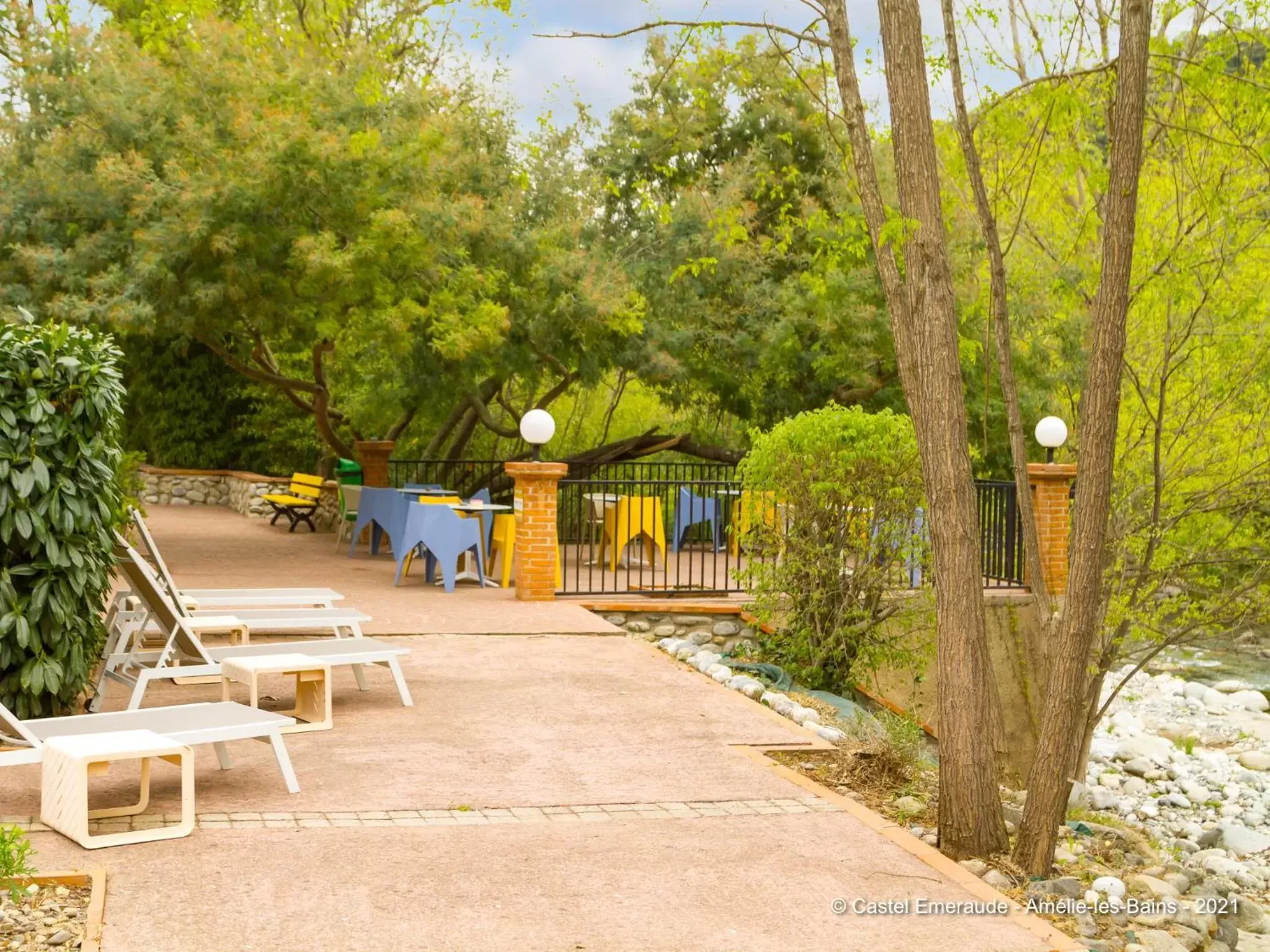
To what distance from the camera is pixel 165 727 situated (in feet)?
17.2

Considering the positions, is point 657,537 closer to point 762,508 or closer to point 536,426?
point 536,426

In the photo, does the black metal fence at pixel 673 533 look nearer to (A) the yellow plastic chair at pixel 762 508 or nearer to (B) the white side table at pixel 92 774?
(A) the yellow plastic chair at pixel 762 508

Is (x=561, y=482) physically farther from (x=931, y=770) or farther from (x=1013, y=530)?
(x=931, y=770)

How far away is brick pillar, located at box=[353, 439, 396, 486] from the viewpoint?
730 inches

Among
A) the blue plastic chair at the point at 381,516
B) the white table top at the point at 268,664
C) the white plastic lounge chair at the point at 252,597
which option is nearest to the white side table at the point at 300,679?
the white table top at the point at 268,664

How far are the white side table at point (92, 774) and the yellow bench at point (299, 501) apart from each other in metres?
15.2

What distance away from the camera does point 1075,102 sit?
6.61 meters

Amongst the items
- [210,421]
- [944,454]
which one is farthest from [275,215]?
[210,421]

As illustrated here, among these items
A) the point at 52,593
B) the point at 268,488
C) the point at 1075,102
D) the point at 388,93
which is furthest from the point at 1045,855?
the point at 268,488

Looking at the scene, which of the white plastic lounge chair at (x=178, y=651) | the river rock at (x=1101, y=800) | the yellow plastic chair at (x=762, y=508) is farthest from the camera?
the river rock at (x=1101, y=800)

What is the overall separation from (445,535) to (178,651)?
17.9 feet

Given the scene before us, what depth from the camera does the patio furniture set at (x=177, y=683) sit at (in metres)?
4.79

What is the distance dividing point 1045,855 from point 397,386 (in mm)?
13799

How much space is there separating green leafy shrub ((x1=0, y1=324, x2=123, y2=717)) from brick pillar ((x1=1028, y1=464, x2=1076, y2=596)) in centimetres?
1031
